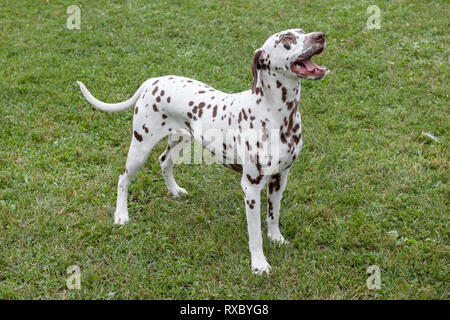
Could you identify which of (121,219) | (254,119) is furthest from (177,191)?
(254,119)

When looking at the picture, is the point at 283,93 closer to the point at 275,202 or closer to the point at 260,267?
the point at 275,202

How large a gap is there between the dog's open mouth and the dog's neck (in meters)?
0.13

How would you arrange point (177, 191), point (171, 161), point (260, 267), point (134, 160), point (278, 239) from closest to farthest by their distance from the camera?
point (260, 267), point (278, 239), point (134, 160), point (171, 161), point (177, 191)

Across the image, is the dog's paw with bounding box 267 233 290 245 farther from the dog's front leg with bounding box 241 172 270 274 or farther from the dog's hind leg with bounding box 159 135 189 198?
the dog's hind leg with bounding box 159 135 189 198

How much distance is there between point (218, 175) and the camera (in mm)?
5461

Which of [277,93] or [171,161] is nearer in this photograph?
[277,93]

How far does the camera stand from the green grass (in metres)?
3.88

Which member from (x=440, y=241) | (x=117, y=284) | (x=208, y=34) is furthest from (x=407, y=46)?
(x=117, y=284)

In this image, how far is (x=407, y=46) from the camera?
8289mm

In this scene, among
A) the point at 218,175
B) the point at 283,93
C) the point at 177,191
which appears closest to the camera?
the point at 283,93

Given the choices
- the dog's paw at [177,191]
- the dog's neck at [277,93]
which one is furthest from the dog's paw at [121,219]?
the dog's neck at [277,93]

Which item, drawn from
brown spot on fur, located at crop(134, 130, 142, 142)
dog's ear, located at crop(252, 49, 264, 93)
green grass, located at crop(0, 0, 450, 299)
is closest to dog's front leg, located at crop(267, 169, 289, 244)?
green grass, located at crop(0, 0, 450, 299)

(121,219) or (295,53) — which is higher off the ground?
(295,53)

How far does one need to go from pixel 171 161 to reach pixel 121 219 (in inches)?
34.2
